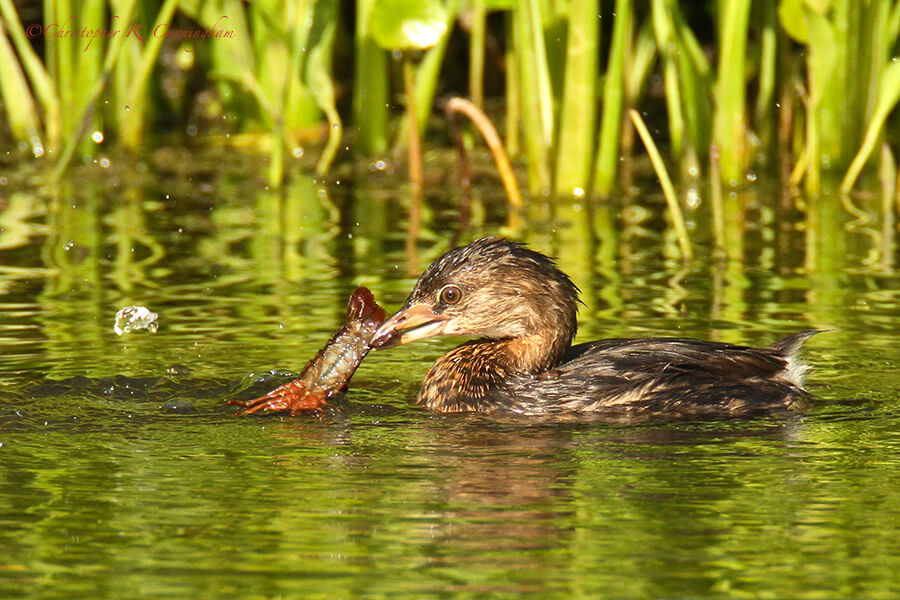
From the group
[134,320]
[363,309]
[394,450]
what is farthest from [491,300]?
[134,320]

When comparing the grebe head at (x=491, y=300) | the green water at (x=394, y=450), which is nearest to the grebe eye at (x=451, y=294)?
the grebe head at (x=491, y=300)

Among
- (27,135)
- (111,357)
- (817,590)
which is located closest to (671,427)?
(817,590)

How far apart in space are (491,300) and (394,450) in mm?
1302

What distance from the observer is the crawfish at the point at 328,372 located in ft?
20.0

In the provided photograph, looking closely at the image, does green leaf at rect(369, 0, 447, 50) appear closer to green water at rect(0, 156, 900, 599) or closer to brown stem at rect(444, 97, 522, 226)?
brown stem at rect(444, 97, 522, 226)

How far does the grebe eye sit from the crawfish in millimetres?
386

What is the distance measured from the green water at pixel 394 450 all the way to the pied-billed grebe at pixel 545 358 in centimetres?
22

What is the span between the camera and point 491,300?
6.61 meters

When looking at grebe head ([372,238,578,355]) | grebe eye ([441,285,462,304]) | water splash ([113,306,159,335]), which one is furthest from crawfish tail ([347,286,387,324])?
water splash ([113,306,159,335])

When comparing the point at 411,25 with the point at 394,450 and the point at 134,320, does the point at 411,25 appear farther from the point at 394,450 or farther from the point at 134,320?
the point at 394,450

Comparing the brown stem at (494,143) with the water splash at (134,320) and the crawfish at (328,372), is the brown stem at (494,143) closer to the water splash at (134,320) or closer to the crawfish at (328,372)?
the water splash at (134,320)

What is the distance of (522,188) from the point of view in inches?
456

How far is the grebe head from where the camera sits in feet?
21.5

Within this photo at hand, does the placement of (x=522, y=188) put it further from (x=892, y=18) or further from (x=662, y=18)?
(x=892, y=18)
